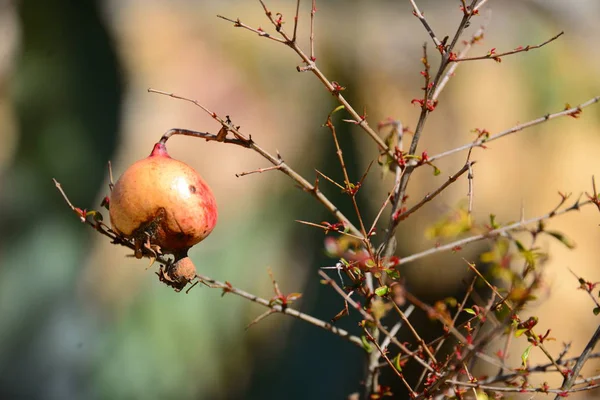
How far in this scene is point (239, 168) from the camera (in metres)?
3.23

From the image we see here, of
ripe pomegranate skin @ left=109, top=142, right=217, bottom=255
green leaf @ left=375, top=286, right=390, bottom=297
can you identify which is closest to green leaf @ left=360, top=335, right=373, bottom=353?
green leaf @ left=375, top=286, right=390, bottom=297

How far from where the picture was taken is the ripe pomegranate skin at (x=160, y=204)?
1.05 m

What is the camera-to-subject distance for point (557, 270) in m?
2.80

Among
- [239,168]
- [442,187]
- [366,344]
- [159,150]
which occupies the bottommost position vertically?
[366,344]

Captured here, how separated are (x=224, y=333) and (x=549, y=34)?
2.11m

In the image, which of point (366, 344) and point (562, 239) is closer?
point (562, 239)

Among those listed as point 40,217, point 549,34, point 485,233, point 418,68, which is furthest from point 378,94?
point 485,233

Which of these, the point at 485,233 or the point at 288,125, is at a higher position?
the point at 288,125

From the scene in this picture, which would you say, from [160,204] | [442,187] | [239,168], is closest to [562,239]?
[442,187]

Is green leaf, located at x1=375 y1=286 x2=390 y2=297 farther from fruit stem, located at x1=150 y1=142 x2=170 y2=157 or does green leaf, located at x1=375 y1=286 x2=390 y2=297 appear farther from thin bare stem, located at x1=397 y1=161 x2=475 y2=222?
fruit stem, located at x1=150 y1=142 x2=170 y2=157

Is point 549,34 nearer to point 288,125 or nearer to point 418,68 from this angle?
point 418,68

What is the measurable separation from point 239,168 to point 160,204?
2.18m

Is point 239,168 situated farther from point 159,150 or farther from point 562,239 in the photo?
point 562,239

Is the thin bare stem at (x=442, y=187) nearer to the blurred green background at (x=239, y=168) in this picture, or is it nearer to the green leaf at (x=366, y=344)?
the green leaf at (x=366, y=344)
